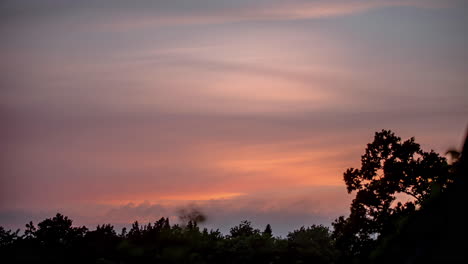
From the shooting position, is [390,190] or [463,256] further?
[390,190]

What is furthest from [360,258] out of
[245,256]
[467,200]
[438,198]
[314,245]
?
[467,200]

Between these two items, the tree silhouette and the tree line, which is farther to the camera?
the tree silhouette

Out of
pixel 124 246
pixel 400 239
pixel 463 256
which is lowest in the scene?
pixel 463 256

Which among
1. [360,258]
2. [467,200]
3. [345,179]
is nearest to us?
[467,200]

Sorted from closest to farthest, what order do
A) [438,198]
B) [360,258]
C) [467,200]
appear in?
[467,200], [438,198], [360,258]

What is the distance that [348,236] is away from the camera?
767 inches

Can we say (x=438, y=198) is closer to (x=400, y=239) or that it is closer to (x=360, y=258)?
(x=400, y=239)

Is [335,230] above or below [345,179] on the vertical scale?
below

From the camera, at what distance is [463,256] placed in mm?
7680

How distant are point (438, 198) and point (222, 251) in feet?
19.0

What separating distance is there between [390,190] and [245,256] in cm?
989

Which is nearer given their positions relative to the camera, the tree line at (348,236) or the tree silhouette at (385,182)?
the tree line at (348,236)

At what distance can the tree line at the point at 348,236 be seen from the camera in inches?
356

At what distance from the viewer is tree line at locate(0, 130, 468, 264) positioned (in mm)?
9039
